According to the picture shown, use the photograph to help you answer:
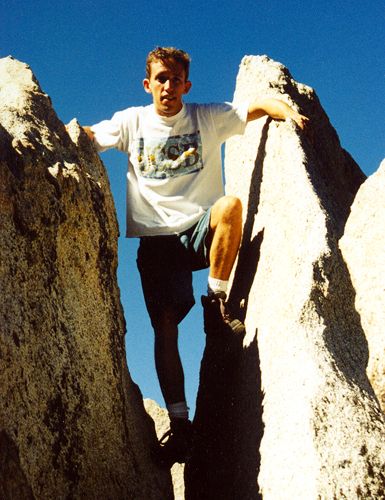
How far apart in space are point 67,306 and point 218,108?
2.56 m

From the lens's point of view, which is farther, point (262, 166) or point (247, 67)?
point (247, 67)

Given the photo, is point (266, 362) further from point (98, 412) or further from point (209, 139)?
point (209, 139)

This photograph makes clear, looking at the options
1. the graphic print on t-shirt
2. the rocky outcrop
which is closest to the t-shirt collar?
the graphic print on t-shirt

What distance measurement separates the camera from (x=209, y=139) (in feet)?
20.3

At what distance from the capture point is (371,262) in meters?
5.18

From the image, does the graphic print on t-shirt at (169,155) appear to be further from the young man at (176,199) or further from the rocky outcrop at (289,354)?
the rocky outcrop at (289,354)

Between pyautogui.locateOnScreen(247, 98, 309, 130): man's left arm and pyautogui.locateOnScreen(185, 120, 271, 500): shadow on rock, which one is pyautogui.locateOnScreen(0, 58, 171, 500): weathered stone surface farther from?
pyautogui.locateOnScreen(247, 98, 309, 130): man's left arm

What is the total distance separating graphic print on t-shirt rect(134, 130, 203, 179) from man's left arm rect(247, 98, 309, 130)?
0.55 metres

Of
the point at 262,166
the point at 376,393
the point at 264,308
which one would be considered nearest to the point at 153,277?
the point at 264,308

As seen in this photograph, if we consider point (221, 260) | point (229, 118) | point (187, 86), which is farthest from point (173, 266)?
point (187, 86)

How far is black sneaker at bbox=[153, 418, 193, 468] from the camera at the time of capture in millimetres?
5367

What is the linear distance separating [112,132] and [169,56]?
0.85m

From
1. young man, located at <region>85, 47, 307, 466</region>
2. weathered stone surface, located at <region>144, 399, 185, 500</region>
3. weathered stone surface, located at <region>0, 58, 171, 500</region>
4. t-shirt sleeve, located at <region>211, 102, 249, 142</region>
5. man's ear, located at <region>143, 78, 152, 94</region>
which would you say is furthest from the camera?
weathered stone surface, located at <region>144, 399, 185, 500</region>

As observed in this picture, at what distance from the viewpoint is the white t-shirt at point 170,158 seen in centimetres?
596
